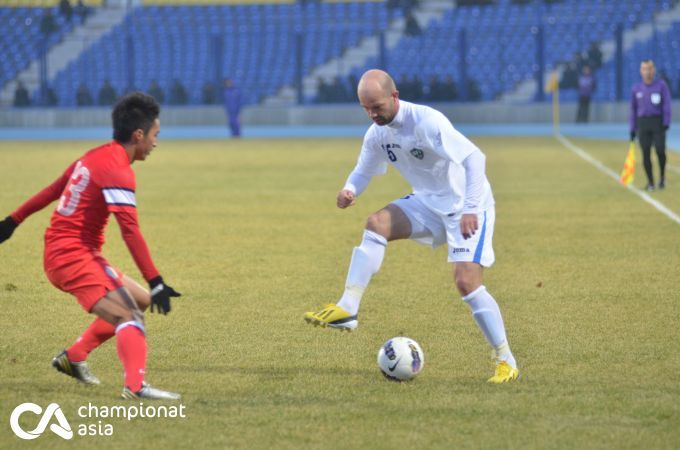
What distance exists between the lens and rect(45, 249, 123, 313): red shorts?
20.3ft

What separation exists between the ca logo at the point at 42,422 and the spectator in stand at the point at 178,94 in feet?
133

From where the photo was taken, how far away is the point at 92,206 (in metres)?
6.27

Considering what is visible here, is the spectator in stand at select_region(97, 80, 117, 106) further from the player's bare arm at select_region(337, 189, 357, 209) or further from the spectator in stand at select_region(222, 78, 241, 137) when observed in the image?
the player's bare arm at select_region(337, 189, 357, 209)

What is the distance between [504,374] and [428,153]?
1.35 m

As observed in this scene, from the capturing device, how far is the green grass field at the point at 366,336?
19.0 ft

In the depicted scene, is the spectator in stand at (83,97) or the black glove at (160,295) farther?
the spectator in stand at (83,97)

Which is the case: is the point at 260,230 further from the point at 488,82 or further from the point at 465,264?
the point at 488,82

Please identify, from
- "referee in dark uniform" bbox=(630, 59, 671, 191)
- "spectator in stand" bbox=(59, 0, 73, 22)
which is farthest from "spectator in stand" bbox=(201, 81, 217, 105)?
"referee in dark uniform" bbox=(630, 59, 671, 191)

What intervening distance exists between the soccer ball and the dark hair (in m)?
1.85

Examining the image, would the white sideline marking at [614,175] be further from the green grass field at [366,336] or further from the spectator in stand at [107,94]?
the spectator in stand at [107,94]

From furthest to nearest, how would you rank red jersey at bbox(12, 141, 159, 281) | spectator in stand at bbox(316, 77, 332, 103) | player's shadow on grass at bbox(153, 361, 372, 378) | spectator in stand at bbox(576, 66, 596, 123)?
spectator in stand at bbox(316, 77, 332, 103) → spectator in stand at bbox(576, 66, 596, 123) → player's shadow on grass at bbox(153, 361, 372, 378) → red jersey at bbox(12, 141, 159, 281)

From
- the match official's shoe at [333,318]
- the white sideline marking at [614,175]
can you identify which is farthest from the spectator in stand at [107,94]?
the match official's shoe at [333,318]

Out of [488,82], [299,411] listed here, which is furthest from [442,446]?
[488,82]

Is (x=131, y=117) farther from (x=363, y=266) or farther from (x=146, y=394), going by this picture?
(x=363, y=266)
